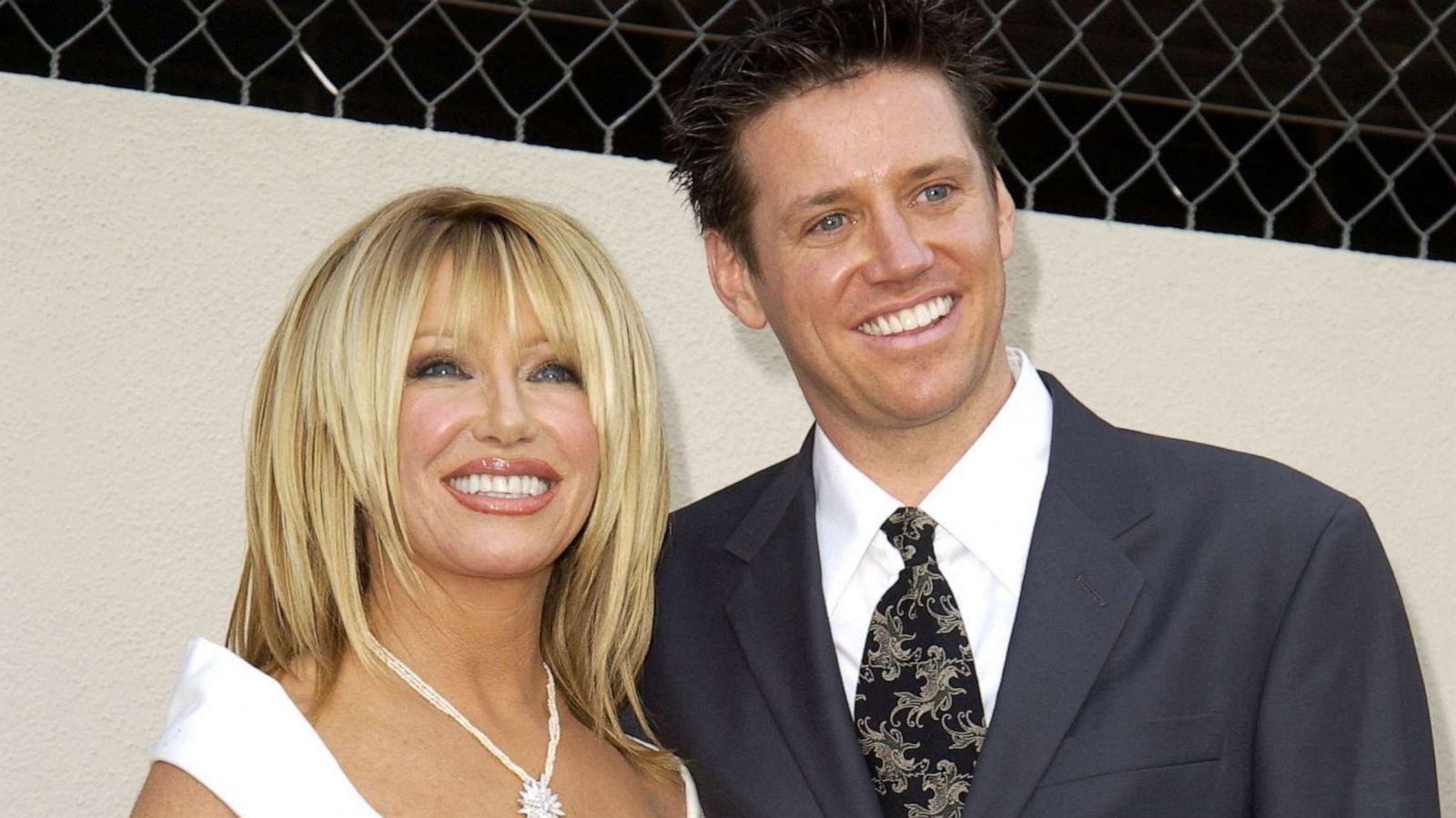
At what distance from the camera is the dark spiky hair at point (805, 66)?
225 centimetres

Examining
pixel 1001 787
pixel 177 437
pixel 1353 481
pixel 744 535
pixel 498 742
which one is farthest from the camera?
pixel 1353 481

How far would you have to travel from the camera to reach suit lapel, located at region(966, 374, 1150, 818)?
6.20 feet

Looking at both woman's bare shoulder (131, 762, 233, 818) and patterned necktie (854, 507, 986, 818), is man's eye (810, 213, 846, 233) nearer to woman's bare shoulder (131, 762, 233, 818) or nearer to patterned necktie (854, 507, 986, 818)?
patterned necktie (854, 507, 986, 818)

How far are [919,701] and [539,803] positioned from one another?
43cm

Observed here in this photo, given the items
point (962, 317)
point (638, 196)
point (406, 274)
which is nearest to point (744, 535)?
point (962, 317)

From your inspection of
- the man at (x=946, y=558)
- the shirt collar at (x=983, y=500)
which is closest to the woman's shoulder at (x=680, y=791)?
the man at (x=946, y=558)

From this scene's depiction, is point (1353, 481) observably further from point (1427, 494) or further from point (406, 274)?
point (406, 274)

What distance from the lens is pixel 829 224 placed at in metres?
2.20

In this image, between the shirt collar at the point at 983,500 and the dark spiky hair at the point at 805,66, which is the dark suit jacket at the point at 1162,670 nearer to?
the shirt collar at the point at 983,500

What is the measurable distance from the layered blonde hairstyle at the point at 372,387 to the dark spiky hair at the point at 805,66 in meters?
0.30

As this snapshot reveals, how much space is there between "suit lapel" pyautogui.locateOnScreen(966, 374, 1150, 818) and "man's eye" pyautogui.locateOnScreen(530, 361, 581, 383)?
0.54 m

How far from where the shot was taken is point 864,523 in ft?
7.02

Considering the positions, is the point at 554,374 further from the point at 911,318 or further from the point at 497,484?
the point at 911,318

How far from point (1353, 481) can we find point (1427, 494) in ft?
0.45
